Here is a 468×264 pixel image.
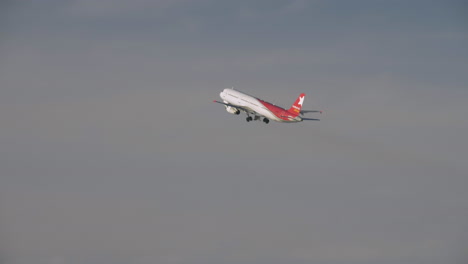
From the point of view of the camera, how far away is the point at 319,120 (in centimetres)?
18762

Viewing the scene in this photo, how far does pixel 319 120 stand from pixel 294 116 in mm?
12684

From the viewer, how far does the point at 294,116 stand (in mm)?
199375
